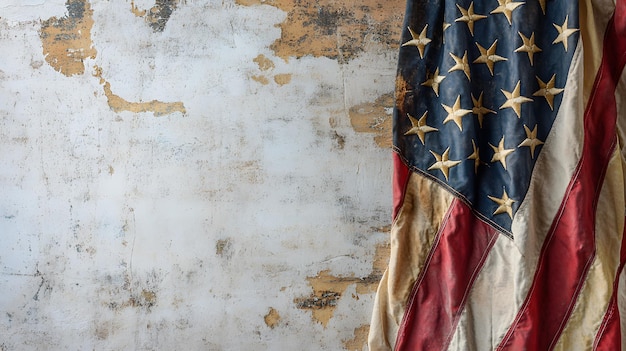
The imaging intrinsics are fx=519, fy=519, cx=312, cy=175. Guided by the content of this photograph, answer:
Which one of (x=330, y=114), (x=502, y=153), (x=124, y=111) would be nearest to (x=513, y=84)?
(x=502, y=153)

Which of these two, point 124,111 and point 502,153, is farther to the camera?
point 124,111

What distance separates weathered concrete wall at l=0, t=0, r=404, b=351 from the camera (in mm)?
1864

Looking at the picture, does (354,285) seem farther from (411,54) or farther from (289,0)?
(289,0)

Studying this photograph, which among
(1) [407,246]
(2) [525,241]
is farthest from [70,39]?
(2) [525,241]

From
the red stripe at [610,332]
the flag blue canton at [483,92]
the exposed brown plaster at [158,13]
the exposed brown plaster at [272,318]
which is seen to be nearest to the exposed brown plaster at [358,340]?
the exposed brown plaster at [272,318]

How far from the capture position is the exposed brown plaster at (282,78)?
188 centimetres

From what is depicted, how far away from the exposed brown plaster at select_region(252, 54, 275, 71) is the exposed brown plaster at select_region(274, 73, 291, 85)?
42 mm

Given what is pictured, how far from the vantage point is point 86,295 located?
190cm

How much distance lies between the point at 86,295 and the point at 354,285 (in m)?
0.98

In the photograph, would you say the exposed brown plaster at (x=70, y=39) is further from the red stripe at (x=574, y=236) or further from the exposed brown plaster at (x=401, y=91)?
the red stripe at (x=574, y=236)

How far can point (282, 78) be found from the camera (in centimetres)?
188

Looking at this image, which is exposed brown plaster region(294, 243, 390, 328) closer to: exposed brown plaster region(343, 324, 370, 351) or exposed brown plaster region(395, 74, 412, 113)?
exposed brown plaster region(343, 324, 370, 351)

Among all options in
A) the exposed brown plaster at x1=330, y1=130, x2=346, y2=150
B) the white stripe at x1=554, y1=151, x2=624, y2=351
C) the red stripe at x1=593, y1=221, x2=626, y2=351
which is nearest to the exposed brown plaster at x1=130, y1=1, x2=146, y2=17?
Answer: the exposed brown plaster at x1=330, y1=130, x2=346, y2=150

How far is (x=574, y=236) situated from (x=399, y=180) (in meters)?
0.57
